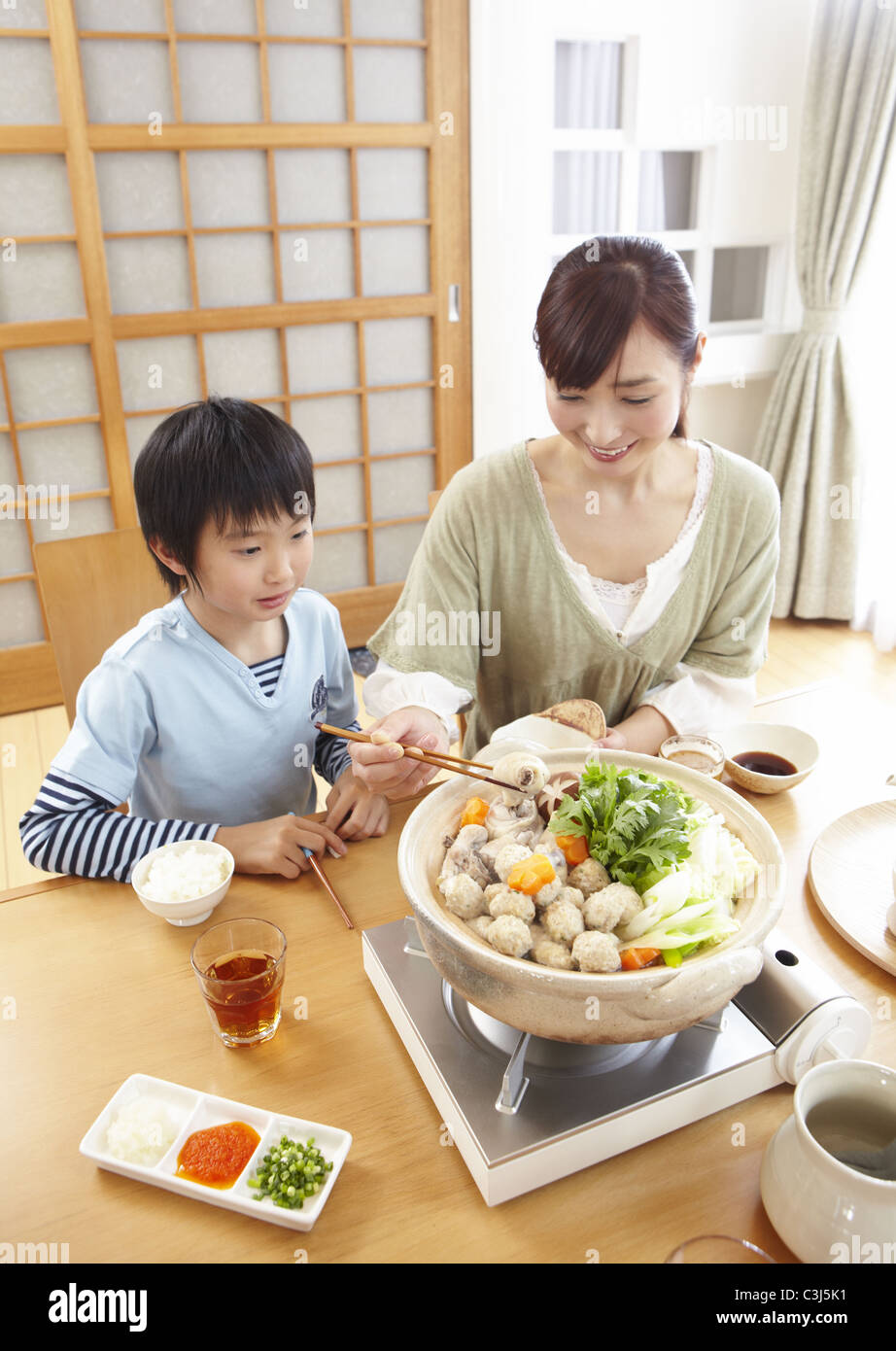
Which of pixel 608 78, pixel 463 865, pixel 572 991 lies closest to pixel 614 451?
pixel 463 865

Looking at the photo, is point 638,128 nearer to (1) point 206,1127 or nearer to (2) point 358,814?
(2) point 358,814

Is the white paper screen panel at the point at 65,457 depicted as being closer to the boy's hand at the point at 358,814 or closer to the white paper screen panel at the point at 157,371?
the white paper screen panel at the point at 157,371

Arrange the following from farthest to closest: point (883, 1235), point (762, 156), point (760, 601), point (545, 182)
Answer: point (762, 156)
point (545, 182)
point (760, 601)
point (883, 1235)

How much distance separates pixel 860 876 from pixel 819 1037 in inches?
13.1

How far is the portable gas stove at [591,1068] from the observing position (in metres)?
0.80

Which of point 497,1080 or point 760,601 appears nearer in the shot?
point 497,1080

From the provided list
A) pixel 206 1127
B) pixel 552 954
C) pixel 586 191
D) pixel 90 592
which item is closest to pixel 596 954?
pixel 552 954

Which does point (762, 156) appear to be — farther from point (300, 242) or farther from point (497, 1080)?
point (497, 1080)

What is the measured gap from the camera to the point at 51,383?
3.14 m

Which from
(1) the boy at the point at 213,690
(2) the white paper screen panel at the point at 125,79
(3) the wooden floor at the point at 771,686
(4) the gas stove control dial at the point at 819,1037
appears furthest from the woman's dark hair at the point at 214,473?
(2) the white paper screen panel at the point at 125,79

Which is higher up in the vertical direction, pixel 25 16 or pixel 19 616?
pixel 25 16

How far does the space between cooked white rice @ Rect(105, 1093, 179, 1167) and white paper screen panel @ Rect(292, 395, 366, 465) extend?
2.97 metres

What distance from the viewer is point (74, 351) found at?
3139 millimetres
